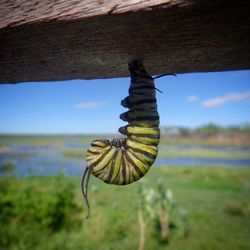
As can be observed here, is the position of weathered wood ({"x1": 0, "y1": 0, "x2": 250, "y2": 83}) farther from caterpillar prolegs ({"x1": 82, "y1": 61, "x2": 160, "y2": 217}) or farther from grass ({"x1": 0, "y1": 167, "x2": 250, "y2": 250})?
grass ({"x1": 0, "y1": 167, "x2": 250, "y2": 250})

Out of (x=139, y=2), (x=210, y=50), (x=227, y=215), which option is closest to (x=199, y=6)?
(x=139, y=2)

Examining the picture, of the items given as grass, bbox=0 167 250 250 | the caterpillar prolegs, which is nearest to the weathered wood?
the caterpillar prolegs

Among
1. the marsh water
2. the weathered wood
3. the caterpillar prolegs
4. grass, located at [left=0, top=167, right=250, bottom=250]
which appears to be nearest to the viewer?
the weathered wood

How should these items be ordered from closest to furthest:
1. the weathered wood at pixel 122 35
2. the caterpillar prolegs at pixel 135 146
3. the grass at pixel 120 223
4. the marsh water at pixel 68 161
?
the weathered wood at pixel 122 35
the caterpillar prolegs at pixel 135 146
the grass at pixel 120 223
the marsh water at pixel 68 161

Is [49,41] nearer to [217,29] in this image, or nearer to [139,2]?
[139,2]

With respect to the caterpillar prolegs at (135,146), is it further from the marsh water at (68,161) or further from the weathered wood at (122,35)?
the marsh water at (68,161)

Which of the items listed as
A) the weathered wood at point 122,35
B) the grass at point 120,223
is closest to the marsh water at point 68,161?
the grass at point 120,223

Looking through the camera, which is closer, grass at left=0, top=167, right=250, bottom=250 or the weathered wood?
the weathered wood
